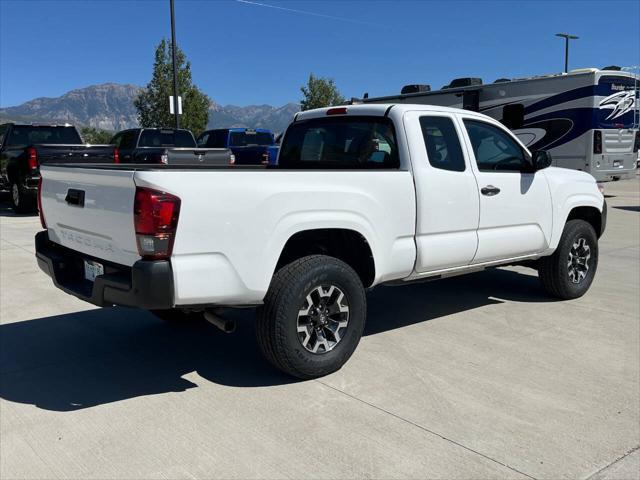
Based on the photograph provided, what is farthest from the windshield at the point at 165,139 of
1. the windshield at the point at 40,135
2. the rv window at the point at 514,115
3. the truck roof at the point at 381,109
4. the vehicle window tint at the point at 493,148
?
the vehicle window tint at the point at 493,148

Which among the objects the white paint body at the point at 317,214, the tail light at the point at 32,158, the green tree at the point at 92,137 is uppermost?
the green tree at the point at 92,137

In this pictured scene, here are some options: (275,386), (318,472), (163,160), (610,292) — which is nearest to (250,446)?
(318,472)

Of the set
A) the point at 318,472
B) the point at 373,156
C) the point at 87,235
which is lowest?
the point at 318,472

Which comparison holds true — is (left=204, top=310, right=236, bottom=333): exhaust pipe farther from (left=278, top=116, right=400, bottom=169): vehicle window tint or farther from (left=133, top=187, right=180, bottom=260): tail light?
(left=278, top=116, right=400, bottom=169): vehicle window tint

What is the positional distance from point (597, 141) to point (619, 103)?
1.28 meters

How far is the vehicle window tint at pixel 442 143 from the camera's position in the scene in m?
4.87

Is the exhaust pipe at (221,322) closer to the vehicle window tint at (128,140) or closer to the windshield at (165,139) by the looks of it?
the windshield at (165,139)

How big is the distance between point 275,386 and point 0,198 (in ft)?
52.4

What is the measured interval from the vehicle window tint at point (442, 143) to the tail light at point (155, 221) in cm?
227

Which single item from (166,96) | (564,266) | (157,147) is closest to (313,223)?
(564,266)

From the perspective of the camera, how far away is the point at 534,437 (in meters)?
3.36

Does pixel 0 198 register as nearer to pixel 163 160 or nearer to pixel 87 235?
pixel 163 160

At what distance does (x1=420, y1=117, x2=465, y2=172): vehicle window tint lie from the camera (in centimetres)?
487

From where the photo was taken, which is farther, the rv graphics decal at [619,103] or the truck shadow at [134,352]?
the rv graphics decal at [619,103]
